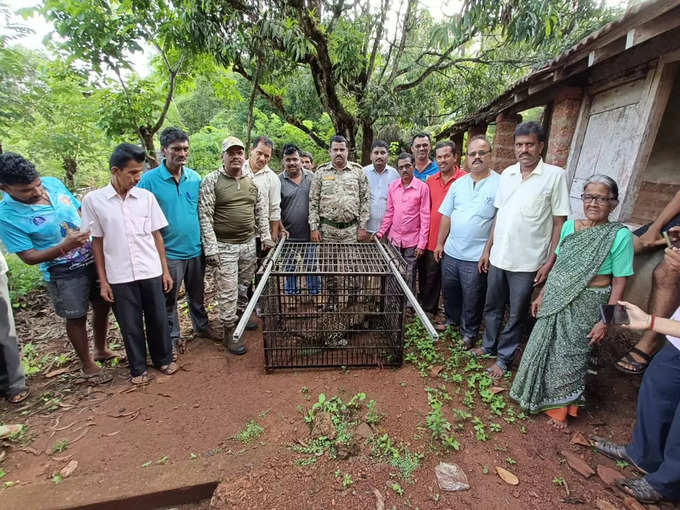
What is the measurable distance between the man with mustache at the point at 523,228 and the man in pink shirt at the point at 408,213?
91 cm

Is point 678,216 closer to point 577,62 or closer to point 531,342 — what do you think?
point 531,342

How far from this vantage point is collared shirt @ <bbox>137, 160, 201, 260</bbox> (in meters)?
→ 2.92

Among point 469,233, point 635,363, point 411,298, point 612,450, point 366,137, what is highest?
point 366,137

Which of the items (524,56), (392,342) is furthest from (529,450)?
(524,56)

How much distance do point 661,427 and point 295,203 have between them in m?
3.77

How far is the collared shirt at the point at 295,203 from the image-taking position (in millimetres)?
4133

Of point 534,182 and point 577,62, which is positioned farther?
point 577,62

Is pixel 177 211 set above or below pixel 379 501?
above

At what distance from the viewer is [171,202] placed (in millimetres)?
2969

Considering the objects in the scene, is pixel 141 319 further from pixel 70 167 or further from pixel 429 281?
pixel 70 167

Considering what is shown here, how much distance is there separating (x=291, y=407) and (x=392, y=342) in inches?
43.7

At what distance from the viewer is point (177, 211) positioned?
3.00 m

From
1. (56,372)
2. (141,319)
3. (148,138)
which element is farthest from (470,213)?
(148,138)

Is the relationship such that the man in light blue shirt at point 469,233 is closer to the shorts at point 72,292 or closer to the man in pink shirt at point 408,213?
the man in pink shirt at point 408,213
